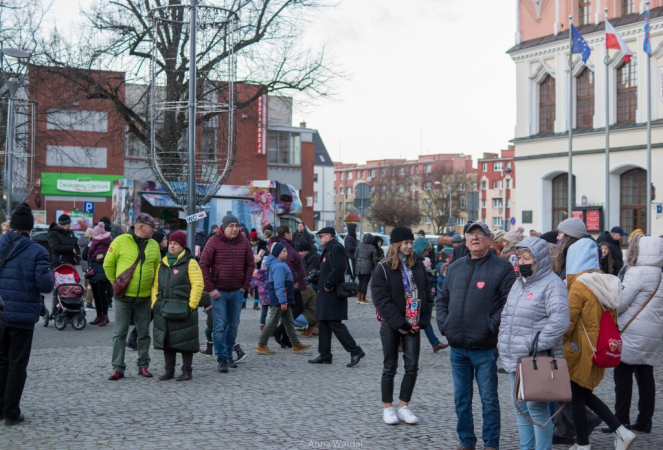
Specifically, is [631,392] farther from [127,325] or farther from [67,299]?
[67,299]

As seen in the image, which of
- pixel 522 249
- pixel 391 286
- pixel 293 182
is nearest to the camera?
pixel 522 249

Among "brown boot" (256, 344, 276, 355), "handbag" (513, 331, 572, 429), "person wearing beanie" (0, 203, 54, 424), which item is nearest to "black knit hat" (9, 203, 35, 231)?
"person wearing beanie" (0, 203, 54, 424)

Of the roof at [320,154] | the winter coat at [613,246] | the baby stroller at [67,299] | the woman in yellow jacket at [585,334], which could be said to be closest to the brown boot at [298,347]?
the baby stroller at [67,299]

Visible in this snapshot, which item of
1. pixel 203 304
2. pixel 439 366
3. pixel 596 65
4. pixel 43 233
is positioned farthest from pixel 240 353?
pixel 596 65

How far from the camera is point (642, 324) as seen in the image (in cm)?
767

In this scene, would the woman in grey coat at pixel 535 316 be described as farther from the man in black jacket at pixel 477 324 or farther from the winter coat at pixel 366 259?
the winter coat at pixel 366 259

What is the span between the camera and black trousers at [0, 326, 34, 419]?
7715mm

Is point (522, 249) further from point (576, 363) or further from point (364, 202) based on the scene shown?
point (364, 202)

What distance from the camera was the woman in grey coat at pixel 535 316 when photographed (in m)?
6.14

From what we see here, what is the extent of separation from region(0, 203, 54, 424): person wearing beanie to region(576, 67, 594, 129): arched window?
114 ft

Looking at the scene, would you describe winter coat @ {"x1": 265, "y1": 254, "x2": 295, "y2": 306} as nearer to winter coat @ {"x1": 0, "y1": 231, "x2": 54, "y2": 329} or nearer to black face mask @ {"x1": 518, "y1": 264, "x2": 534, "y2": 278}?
winter coat @ {"x1": 0, "y1": 231, "x2": 54, "y2": 329}

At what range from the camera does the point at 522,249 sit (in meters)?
6.30

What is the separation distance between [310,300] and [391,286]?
21.1 ft

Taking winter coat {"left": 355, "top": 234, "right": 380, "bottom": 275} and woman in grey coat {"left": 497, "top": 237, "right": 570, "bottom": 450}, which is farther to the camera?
winter coat {"left": 355, "top": 234, "right": 380, "bottom": 275}
